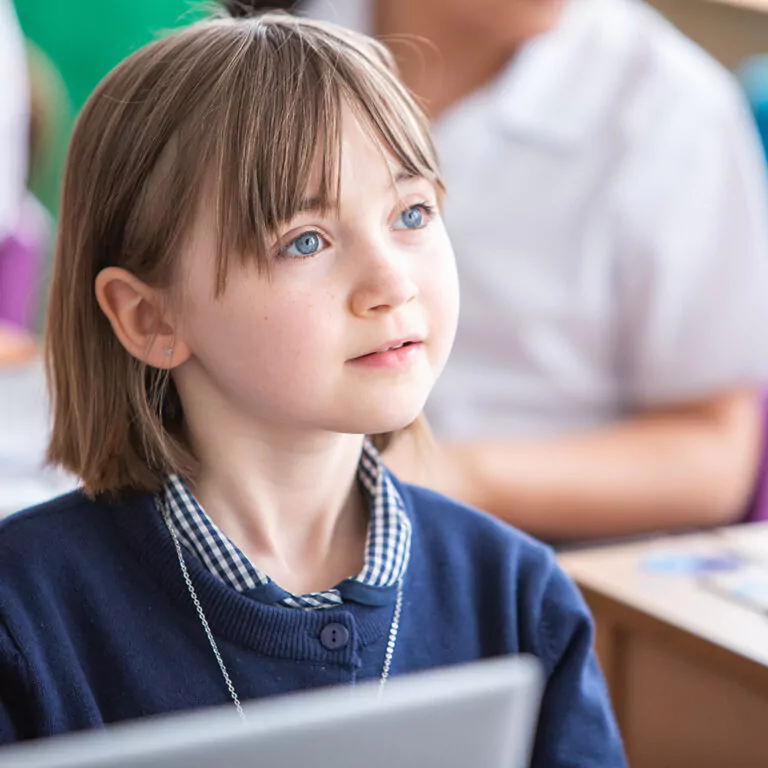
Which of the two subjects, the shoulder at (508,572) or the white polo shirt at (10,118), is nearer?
the shoulder at (508,572)

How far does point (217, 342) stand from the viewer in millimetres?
621

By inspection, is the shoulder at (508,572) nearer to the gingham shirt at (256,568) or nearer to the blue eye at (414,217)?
the gingham shirt at (256,568)

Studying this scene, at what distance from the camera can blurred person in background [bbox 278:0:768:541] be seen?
1245mm

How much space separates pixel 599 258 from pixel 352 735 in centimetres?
100

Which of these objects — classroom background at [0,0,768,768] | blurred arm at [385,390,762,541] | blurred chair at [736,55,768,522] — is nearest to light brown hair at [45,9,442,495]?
classroom background at [0,0,768,768]

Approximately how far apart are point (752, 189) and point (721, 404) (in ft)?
0.74

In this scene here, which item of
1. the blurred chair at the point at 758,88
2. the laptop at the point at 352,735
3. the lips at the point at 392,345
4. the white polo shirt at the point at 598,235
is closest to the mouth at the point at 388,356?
the lips at the point at 392,345

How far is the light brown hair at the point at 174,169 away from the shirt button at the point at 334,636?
12cm

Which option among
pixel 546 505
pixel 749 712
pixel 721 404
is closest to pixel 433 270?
pixel 749 712

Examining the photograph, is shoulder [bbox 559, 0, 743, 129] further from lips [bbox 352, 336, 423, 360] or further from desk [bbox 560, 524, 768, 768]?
lips [bbox 352, 336, 423, 360]

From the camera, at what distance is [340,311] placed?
0.59 meters

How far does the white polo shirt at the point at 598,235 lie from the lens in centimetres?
128

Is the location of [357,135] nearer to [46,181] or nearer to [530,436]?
[530,436]

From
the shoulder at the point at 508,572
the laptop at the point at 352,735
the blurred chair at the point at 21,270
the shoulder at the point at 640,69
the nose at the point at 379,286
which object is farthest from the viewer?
the blurred chair at the point at 21,270
